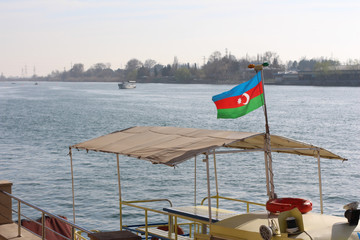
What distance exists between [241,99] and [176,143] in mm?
1407

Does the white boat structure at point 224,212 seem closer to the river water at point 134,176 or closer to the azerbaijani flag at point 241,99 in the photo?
the azerbaijani flag at point 241,99

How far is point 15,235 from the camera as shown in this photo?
1145cm

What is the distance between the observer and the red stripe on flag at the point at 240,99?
1012 cm

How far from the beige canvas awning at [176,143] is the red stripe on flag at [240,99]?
1.65 ft

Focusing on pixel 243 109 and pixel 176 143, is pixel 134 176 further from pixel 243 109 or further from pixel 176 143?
pixel 243 109

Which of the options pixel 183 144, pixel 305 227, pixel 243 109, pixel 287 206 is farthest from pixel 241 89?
pixel 305 227

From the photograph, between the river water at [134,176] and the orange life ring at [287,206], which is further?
the river water at [134,176]

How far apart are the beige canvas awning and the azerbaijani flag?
404 mm

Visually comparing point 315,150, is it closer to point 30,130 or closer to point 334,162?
point 334,162

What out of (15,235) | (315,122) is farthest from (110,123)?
(15,235)

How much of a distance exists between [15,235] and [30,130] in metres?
61.5

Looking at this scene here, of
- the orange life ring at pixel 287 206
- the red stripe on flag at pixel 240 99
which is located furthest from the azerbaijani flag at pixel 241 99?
the orange life ring at pixel 287 206

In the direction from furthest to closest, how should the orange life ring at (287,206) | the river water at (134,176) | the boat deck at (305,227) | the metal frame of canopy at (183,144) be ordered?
the river water at (134,176)
the metal frame of canopy at (183,144)
the orange life ring at (287,206)
the boat deck at (305,227)

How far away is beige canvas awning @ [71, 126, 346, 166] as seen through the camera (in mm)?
9266
